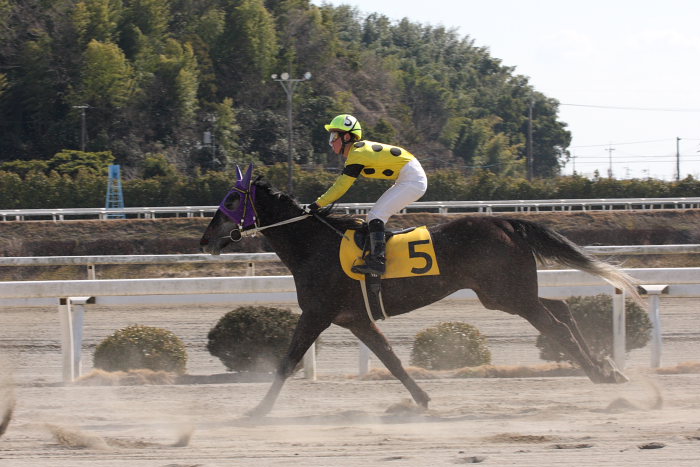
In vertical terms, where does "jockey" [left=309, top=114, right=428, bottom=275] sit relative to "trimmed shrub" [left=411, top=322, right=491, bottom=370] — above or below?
above

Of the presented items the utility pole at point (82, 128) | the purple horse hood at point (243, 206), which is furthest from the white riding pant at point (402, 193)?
the utility pole at point (82, 128)

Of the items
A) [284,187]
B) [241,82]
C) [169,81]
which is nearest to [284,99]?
[241,82]

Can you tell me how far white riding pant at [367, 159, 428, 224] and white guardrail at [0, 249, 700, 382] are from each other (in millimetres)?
1562

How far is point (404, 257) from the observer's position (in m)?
6.43

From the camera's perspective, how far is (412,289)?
21.2ft

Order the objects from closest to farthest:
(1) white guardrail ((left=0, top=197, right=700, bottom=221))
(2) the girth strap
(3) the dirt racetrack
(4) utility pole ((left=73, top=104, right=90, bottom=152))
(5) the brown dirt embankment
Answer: (3) the dirt racetrack, (2) the girth strap, (5) the brown dirt embankment, (1) white guardrail ((left=0, top=197, right=700, bottom=221)), (4) utility pole ((left=73, top=104, right=90, bottom=152))

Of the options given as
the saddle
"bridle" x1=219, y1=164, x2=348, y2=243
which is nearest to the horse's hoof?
the saddle

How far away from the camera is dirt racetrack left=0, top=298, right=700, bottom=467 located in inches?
193

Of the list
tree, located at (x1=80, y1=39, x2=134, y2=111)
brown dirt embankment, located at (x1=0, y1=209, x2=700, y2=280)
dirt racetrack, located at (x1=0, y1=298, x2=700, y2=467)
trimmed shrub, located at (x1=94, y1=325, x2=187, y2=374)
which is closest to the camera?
dirt racetrack, located at (x1=0, y1=298, x2=700, y2=467)

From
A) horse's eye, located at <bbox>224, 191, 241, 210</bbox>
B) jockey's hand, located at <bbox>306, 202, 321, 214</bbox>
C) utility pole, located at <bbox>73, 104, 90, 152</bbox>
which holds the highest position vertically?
utility pole, located at <bbox>73, 104, 90, 152</bbox>

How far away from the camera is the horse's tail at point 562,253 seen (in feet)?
21.6

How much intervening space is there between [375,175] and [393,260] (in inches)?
25.9

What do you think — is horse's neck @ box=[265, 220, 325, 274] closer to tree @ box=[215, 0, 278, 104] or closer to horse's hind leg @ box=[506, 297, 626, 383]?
horse's hind leg @ box=[506, 297, 626, 383]

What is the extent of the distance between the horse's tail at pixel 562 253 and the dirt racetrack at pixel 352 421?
2.47 ft
